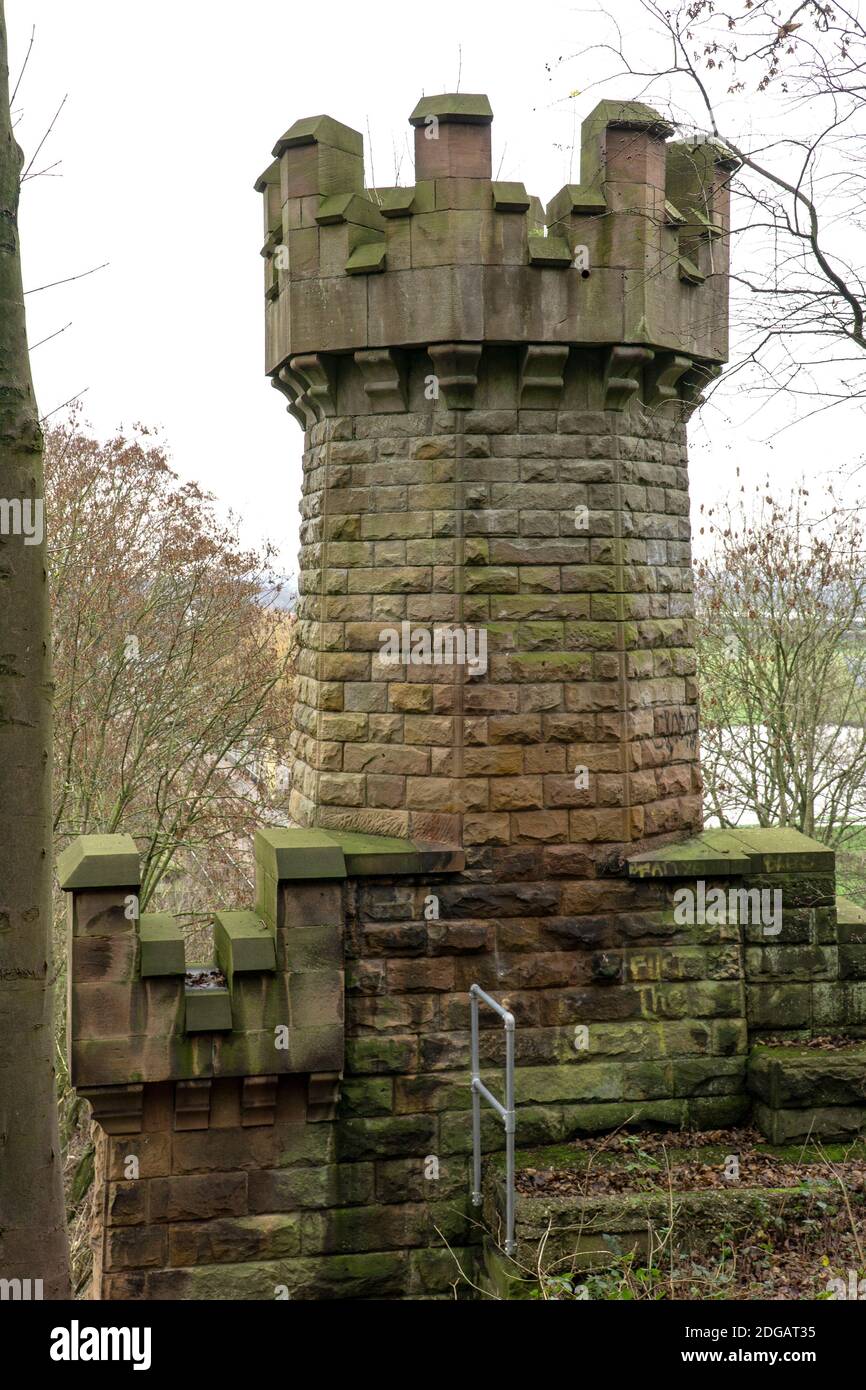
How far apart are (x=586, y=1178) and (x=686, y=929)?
149cm

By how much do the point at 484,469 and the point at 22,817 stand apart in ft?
11.4

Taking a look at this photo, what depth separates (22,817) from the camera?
470 centimetres

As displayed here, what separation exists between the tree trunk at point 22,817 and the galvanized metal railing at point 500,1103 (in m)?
2.19

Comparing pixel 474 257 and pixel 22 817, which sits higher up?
pixel 474 257

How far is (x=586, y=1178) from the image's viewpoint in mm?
6871

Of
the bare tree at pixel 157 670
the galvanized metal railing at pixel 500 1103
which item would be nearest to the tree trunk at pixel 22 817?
the galvanized metal railing at pixel 500 1103

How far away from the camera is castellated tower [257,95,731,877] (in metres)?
7.00

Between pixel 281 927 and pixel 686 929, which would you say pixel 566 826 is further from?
pixel 281 927

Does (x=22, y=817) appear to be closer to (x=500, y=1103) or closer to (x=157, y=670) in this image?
(x=500, y=1103)

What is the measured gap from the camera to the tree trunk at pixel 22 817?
4664 millimetres

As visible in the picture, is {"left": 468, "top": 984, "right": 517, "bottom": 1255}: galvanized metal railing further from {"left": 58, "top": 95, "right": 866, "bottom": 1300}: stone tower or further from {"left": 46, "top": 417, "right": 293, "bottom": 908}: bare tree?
{"left": 46, "top": 417, "right": 293, "bottom": 908}: bare tree

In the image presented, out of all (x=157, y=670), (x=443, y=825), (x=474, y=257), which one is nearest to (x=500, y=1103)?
(x=443, y=825)

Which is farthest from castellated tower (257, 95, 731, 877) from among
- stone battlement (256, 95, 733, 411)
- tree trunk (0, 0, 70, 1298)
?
tree trunk (0, 0, 70, 1298)

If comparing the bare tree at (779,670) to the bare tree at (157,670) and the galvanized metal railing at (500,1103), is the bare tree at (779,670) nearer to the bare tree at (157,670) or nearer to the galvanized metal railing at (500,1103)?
the bare tree at (157,670)
